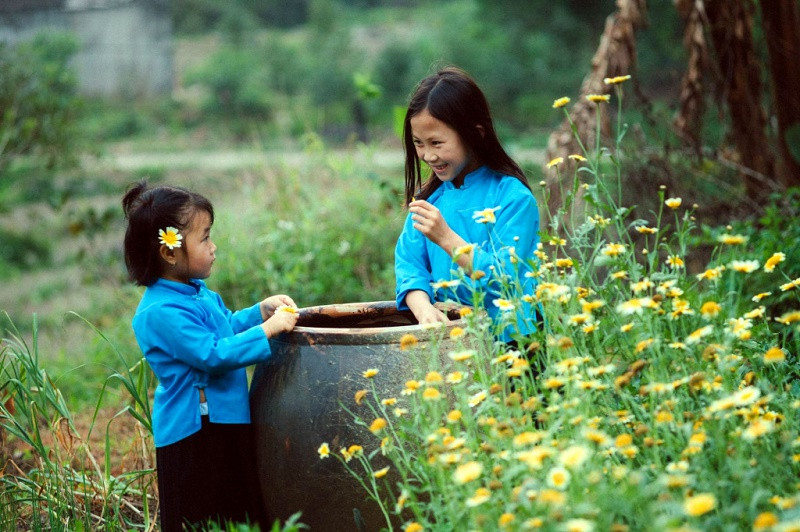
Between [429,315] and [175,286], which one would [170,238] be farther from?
[429,315]

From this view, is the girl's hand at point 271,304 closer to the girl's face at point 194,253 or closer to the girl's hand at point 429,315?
the girl's face at point 194,253

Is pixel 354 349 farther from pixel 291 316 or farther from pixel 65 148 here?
pixel 65 148

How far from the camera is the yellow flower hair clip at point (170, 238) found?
2445 mm

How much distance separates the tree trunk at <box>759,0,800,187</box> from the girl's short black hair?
3.35m

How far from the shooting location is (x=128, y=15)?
20.8 metres

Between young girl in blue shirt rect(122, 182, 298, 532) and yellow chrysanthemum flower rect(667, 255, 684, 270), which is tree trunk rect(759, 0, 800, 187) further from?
young girl in blue shirt rect(122, 182, 298, 532)

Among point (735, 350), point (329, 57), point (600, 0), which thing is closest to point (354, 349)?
point (735, 350)

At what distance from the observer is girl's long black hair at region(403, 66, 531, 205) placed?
2686 millimetres

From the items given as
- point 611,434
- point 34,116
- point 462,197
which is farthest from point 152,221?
point 34,116

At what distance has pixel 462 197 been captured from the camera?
2756 millimetres

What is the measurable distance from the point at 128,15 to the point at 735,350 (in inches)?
804

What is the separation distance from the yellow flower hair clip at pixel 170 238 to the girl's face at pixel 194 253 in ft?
0.15

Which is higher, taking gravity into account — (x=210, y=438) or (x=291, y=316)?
(x=291, y=316)

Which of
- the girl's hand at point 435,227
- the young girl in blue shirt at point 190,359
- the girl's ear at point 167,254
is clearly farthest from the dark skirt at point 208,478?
the girl's hand at point 435,227
